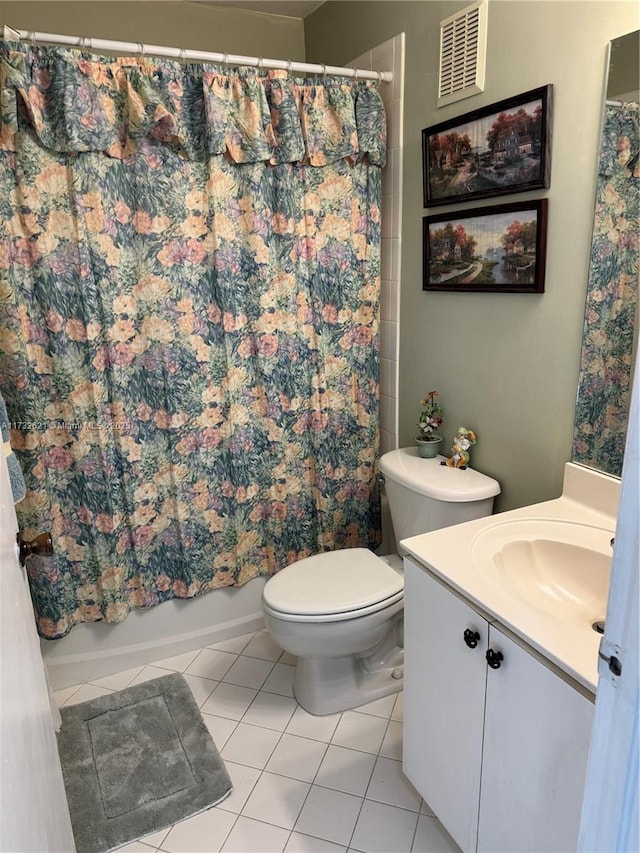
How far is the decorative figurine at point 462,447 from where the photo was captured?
1.89 meters

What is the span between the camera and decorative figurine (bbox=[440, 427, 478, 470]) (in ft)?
6.19

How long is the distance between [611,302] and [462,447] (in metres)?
0.66

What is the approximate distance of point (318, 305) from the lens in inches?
84.5

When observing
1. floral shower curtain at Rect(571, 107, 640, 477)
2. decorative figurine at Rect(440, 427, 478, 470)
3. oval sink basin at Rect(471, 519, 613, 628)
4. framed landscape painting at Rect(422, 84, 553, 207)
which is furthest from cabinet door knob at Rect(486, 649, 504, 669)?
framed landscape painting at Rect(422, 84, 553, 207)

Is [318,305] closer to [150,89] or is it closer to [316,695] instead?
[150,89]

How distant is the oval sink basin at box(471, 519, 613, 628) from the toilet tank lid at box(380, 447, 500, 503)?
339 mm

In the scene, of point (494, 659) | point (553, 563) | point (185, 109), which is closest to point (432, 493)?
point (553, 563)

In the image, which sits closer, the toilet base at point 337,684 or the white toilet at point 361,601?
the white toilet at point 361,601

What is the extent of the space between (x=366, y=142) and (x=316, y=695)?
1.87m

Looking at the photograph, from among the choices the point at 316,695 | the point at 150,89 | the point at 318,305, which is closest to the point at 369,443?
the point at 318,305

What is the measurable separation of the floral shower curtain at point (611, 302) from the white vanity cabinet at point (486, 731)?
1.91ft

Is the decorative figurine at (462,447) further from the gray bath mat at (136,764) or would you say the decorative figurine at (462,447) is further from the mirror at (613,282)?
the gray bath mat at (136,764)

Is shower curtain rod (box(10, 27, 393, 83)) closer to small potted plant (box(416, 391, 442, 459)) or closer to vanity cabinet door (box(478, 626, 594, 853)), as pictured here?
small potted plant (box(416, 391, 442, 459))

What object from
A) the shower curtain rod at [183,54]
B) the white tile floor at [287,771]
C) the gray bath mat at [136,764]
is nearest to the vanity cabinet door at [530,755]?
the white tile floor at [287,771]
